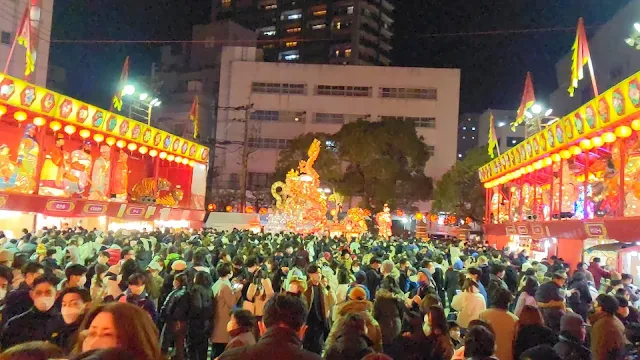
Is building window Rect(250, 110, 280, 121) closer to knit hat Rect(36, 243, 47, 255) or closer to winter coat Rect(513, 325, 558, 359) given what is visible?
knit hat Rect(36, 243, 47, 255)

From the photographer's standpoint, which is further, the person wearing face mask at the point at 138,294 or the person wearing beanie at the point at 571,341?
the person wearing face mask at the point at 138,294

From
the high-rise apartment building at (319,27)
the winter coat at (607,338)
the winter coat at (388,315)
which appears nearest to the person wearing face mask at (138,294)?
the winter coat at (388,315)

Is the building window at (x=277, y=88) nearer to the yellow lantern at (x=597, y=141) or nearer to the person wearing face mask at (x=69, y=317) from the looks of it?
the yellow lantern at (x=597, y=141)

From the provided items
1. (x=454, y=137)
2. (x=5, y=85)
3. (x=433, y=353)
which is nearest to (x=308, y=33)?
(x=454, y=137)

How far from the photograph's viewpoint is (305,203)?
79.3ft

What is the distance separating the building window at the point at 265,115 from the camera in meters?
43.7

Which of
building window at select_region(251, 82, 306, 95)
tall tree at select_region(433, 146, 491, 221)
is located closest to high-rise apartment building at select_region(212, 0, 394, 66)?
building window at select_region(251, 82, 306, 95)

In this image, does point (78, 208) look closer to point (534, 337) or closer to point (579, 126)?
point (579, 126)

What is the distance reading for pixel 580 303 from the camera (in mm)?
7121

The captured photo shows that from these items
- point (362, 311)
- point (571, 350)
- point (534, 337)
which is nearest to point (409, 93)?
point (362, 311)

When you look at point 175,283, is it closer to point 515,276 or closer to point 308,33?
point 515,276

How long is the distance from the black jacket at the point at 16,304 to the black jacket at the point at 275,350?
8.62ft

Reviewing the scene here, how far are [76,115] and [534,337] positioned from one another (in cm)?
1504

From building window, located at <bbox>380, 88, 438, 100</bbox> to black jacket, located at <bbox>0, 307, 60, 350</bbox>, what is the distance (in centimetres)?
4128
